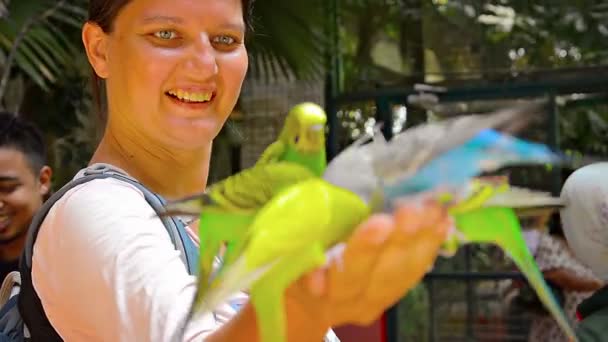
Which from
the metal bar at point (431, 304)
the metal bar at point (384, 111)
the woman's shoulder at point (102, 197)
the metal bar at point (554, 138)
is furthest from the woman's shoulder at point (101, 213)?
the metal bar at point (431, 304)

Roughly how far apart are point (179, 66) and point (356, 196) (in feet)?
1.25

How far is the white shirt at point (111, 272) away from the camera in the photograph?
699 millimetres

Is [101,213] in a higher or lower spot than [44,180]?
higher

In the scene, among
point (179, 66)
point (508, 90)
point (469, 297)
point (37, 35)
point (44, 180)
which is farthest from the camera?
point (469, 297)

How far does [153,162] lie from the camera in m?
0.95

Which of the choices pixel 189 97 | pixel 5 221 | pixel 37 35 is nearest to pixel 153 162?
pixel 189 97

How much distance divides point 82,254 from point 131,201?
0.23 feet

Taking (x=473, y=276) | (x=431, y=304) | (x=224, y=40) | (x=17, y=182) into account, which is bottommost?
(x=431, y=304)

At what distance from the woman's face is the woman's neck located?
0.03 metres

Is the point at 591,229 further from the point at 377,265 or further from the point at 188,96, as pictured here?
the point at 377,265

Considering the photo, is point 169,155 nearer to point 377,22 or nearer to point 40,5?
point 40,5

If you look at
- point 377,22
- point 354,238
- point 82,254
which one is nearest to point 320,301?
point 354,238

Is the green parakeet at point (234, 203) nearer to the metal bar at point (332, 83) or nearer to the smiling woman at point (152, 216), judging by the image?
the smiling woman at point (152, 216)

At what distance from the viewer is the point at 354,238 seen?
1.58 feet
